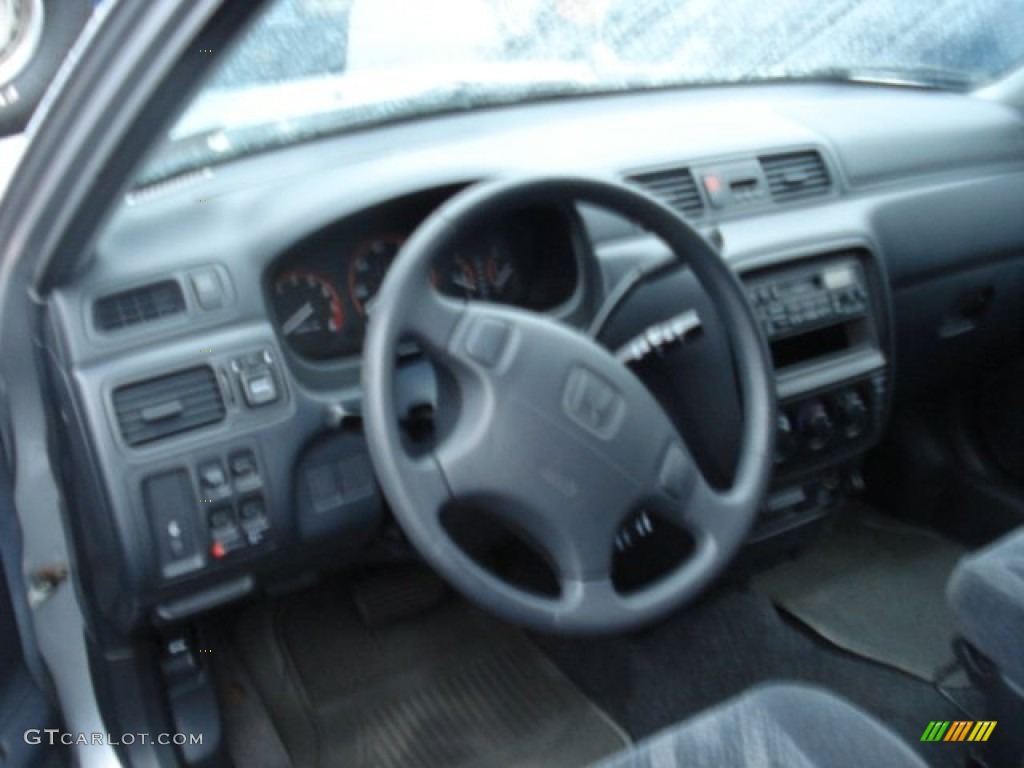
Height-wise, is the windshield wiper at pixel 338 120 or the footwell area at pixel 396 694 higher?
the windshield wiper at pixel 338 120

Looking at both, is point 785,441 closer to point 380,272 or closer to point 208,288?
point 380,272

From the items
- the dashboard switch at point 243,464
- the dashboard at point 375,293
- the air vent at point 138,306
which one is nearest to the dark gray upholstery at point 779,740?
the dashboard at point 375,293

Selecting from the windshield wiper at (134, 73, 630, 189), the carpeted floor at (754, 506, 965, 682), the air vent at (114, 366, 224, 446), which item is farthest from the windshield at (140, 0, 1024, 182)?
the carpeted floor at (754, 506, 965, 682)

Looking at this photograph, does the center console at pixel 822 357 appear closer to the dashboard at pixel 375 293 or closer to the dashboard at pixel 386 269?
the dashboard at pixel 375 293

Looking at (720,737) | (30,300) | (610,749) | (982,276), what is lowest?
(610,749)

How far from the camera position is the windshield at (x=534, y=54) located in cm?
157

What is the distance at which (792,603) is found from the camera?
7.52 feet

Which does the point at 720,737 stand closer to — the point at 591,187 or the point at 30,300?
the point at 591,187

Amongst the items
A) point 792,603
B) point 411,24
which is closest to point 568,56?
point 411,24

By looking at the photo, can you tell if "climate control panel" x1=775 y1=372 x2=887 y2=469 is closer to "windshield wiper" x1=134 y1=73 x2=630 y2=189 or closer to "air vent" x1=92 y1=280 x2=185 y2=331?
"windshield wiper" x1=134 y1=73 x2=630 y2=189

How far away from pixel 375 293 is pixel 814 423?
836mm

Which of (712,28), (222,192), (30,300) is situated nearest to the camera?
(30,300)

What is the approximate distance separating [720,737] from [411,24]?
126 cm

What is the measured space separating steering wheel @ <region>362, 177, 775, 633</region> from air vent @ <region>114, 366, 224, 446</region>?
34 centimetres
